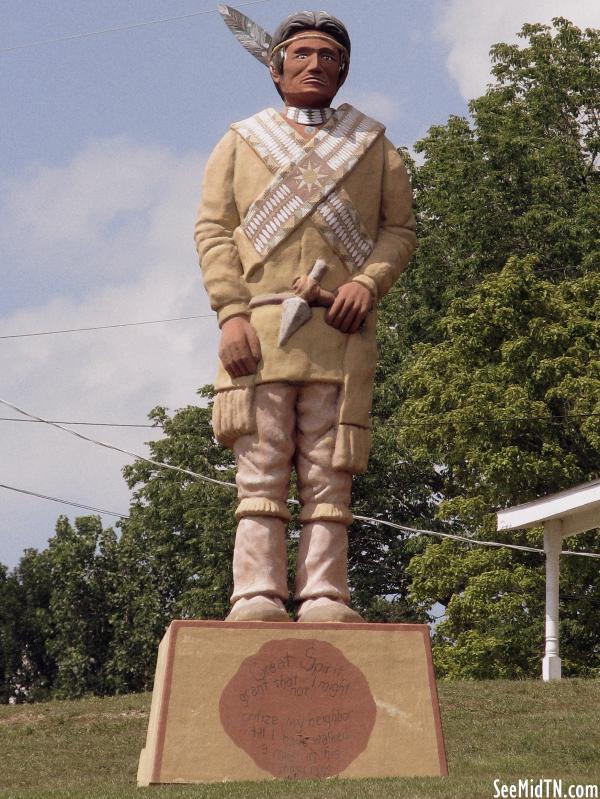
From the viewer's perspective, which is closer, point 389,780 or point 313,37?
point 389,780

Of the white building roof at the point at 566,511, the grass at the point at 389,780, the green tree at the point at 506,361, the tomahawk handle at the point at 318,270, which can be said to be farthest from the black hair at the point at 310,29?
the green tree at the point at 506,361

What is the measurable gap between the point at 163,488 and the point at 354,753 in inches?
869

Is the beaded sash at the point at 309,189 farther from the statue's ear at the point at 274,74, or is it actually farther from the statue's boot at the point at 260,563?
the statue's boot at the point at 260,563

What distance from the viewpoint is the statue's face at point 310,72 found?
977 cm

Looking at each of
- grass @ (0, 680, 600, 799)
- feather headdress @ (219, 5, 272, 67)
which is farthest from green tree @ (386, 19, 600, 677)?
feather headdress @ (219, 5, 272, 67)

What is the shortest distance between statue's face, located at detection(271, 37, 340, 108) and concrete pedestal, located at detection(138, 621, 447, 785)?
357 centimetres

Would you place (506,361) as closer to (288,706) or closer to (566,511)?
(566,511)

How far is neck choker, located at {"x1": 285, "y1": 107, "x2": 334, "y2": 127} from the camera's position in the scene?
9.84 metres

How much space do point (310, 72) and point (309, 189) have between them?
840 millimetres

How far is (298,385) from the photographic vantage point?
9.35 m

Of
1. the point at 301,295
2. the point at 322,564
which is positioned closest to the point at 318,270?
the point at 301,295

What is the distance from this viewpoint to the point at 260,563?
9.14 m

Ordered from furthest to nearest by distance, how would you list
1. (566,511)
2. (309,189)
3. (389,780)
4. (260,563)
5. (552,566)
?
(552,566) < (566,511) < (309,189) < (260,563) < (389,780)

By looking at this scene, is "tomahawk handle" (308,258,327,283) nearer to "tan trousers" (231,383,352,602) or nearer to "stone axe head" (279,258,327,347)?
"stone axe head" (279,258,327,347)
